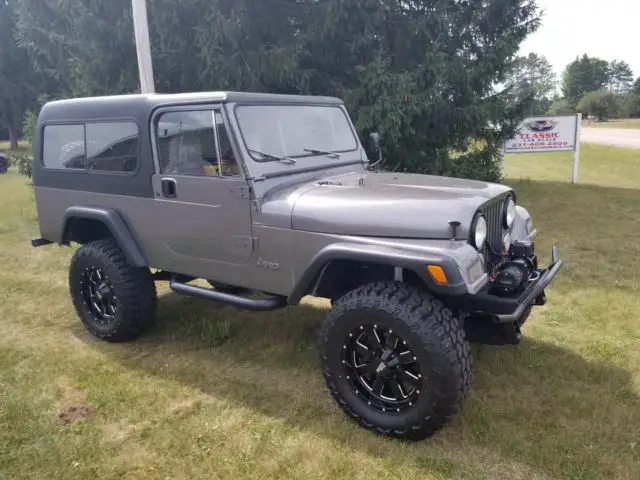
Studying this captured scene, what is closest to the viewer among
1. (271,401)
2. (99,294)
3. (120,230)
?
(271,401)

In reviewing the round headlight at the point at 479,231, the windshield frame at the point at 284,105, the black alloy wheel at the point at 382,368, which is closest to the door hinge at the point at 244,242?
the windshield frame at the point at 284,105

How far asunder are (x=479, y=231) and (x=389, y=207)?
1.78ft

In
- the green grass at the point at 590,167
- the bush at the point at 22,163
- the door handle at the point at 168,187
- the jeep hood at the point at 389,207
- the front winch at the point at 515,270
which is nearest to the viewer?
the jeep hood at the point at 389,207

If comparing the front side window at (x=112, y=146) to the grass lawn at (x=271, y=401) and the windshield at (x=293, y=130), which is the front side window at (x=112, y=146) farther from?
the grass lawn at (x=271, y=401)

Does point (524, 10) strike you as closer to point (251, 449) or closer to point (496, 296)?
point (496, 296)

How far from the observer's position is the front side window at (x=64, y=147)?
4465 millimetres

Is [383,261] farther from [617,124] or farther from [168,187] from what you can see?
[617,124]

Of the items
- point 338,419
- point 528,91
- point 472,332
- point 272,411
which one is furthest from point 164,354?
point 528,91

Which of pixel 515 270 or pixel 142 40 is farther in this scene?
pixel 142 40

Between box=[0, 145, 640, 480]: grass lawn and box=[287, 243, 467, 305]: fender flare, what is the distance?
2.98 ft

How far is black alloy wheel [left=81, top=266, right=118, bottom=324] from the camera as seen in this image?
443 centimetres

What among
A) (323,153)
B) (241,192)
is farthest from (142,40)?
(241,192)

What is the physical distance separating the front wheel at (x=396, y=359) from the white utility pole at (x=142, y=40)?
593cm

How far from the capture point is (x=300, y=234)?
333cm
